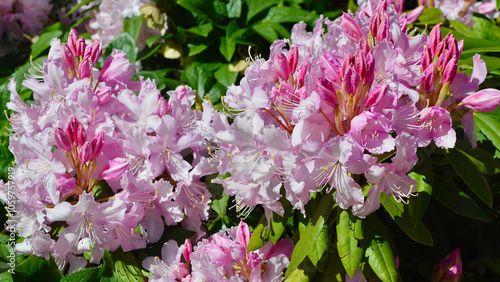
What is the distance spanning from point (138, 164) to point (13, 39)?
156 centimetres

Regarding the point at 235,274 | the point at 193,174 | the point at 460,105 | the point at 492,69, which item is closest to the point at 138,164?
the point at 193,174

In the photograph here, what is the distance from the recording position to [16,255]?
1.24 metres

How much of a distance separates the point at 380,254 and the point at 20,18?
6.65ft

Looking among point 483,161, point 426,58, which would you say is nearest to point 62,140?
point 426,58

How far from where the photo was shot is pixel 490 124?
4.21ft

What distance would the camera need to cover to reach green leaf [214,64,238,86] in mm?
1921

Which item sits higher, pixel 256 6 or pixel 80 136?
pixel 80 136

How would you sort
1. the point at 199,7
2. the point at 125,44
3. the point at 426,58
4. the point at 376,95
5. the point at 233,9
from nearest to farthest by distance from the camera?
1. the point at 376,95
2. the point at 426,58
3. the point at 125,44
4. the point at 199,7
5. the point at 233,9

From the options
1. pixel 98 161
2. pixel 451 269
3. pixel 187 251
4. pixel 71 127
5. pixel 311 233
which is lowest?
pixel 451 269

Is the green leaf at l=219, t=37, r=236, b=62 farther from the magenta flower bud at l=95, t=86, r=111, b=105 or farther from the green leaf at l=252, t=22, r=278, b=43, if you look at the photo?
the magenta flower bud at l=95, t=86, r=111, b=105

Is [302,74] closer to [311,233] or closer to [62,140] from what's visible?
[311,233]

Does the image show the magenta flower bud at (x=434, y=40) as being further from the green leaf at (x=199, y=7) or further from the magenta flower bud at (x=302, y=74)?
the green leaf at (x=199, y=7)

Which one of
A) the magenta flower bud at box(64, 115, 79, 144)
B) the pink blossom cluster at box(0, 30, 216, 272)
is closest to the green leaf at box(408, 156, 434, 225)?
the pink blossom cluster at box(0, 30, 216, 272)

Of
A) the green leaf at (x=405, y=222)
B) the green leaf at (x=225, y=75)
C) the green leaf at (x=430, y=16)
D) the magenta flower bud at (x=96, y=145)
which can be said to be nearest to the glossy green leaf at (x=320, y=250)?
the green leaf at (x=405, y=222)
